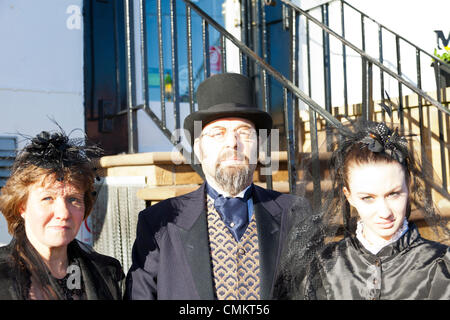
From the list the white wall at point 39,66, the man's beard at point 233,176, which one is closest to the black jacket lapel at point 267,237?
the man's beard at point 233,176

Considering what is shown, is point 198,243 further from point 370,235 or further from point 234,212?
point 370,235

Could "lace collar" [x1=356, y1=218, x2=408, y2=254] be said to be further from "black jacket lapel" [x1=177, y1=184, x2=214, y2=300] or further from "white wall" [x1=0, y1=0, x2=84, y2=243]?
"white wall" [x1=0, y1=0, x2=84, y2=243]

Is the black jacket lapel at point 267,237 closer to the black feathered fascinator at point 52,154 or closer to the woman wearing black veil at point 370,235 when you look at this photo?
the woman wearing black veil at point 370,235

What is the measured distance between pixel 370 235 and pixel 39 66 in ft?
10.6

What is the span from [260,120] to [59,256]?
3.43 feet

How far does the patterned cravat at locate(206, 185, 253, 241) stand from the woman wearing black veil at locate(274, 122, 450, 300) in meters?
0.23

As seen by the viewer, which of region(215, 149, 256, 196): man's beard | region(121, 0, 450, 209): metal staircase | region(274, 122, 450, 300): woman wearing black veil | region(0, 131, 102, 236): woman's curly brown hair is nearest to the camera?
region(274, 122, 450, 300): woman wearing black veil

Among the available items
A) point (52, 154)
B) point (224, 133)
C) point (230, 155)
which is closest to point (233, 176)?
point (230, 155)

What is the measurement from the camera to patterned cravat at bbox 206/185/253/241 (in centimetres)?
196

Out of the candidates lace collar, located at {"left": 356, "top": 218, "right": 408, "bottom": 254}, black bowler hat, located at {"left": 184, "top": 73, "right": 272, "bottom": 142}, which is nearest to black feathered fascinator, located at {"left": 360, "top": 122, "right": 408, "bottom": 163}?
lace collar, located at {"left": 356, "top": 218, "right": 408, "bottom": 254}

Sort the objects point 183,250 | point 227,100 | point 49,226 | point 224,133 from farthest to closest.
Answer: point 227,100 → point 224,133 → point 183,250 → point 49,226

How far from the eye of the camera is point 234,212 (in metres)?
1.98

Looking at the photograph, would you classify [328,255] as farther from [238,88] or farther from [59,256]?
[59,256]
